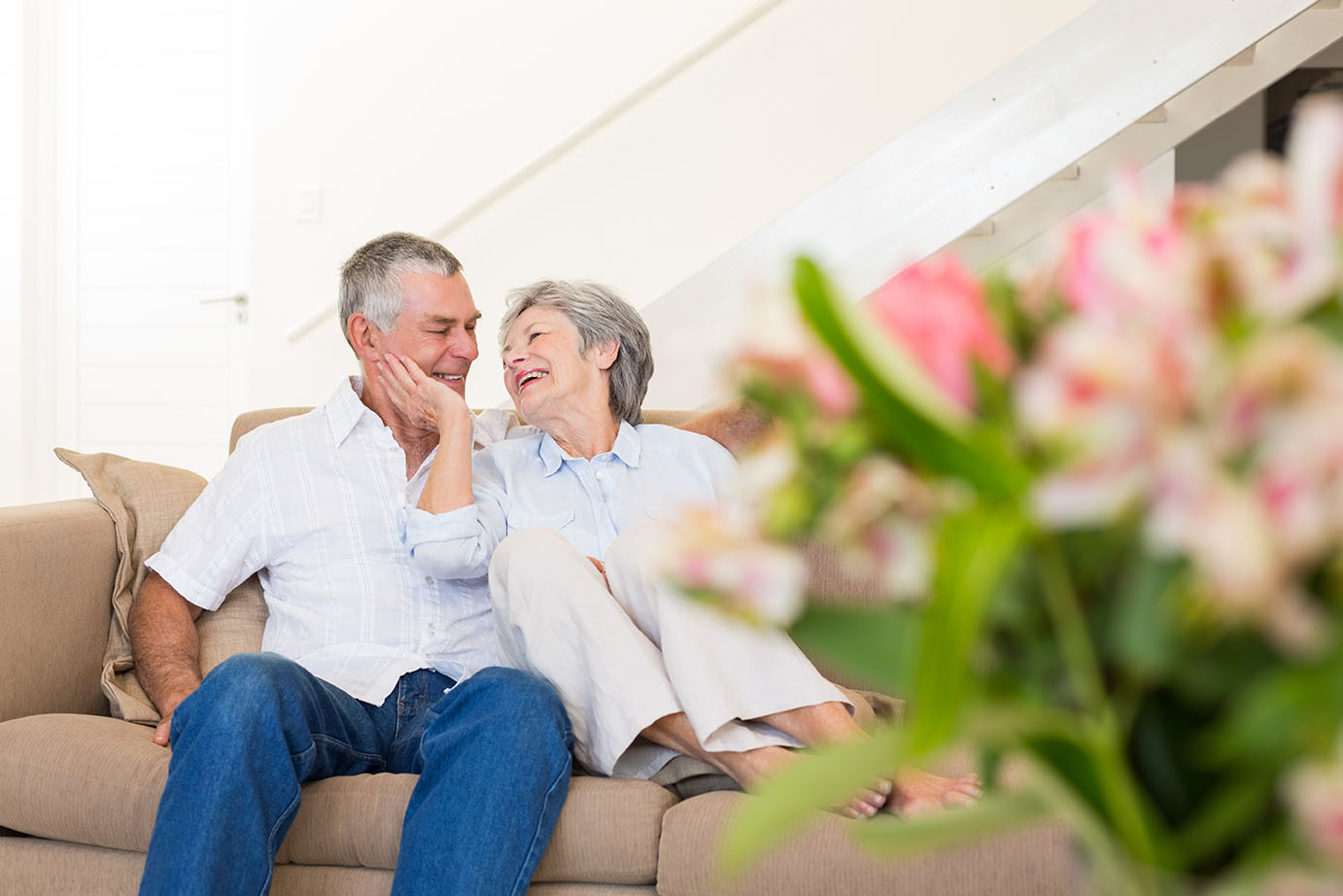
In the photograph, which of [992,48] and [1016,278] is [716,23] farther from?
[1016,278]

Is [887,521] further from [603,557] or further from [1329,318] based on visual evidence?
[603,557]

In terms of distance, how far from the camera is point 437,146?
13.7ft

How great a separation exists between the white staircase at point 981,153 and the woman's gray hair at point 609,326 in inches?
23.4

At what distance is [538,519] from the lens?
80.7 inches

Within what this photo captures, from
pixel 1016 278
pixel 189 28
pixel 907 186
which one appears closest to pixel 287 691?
pixel 1016 278

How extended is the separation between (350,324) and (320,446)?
0.23 meters

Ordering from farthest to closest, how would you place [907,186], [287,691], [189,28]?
1. [189,28]
2. [907,186]
3. [287,691]

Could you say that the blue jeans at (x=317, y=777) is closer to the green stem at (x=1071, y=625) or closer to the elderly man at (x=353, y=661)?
the elderly man at (x=353, y=661)

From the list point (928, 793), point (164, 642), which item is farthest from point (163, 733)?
point (928, 793)

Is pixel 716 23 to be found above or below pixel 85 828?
above

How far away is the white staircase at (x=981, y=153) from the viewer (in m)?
2.78

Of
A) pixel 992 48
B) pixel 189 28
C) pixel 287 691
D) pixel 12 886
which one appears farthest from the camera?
pixel 189 28

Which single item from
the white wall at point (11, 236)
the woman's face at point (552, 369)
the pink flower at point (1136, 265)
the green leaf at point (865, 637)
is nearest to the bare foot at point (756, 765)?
the woman's face at point (552, 369)

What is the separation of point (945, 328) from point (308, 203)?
407cm
